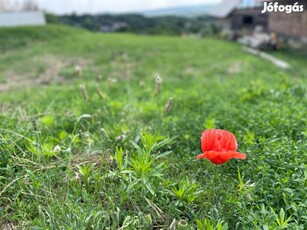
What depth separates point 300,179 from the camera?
152 cm

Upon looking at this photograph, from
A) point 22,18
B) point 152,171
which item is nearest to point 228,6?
point 22,18

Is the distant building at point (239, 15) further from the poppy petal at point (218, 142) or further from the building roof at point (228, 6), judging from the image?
the poppy petal at point (218, 142)

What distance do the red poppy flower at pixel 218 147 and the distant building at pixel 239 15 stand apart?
11.8 metres

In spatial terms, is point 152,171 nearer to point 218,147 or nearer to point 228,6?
point 218,147

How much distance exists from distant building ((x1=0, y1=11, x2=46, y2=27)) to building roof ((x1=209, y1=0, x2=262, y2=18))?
7654 mm

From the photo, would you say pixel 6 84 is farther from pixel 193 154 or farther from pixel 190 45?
pixel 190 45

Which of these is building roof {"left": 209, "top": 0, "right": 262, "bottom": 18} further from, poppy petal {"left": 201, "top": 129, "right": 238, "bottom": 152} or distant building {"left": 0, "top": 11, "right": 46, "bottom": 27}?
poppy petal {"left": 201, "top": 129, "right": 238, "bottom": 152}

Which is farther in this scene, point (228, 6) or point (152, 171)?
point (228, 6)

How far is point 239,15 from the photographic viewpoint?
48.1 ft

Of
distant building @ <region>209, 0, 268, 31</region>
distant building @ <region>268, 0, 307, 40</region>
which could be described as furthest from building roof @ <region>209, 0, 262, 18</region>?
distant building @ <region>268, 0, 307, 40</region>

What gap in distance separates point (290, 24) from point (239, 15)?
432cm

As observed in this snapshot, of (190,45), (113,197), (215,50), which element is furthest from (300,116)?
(190,45)

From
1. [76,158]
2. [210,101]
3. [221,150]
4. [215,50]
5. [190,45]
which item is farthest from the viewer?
[190,45]

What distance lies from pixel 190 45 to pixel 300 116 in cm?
842
